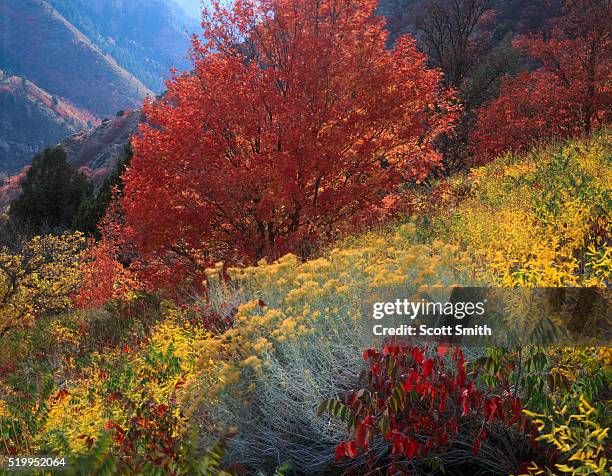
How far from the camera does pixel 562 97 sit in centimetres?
1588

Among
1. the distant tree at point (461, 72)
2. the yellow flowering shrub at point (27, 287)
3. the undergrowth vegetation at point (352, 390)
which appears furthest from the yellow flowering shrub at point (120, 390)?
the distant tree at point (461, 72)

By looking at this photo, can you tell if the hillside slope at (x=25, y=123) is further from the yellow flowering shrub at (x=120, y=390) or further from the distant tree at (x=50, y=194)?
the yellow flowering shrub at (x=120, y=390)

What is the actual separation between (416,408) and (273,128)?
654cm

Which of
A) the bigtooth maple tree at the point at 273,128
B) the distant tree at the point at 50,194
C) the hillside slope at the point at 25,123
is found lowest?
the bigtooth maple tree at the point at 273,128

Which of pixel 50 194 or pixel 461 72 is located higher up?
pixel 50 194

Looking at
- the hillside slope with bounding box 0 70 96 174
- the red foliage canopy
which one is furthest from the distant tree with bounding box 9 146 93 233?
the hillside slope with bounding box 0 70 96 174

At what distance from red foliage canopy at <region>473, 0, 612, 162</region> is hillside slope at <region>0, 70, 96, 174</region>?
151 metres

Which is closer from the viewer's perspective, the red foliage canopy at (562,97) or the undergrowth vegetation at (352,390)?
the undergrowth vegetation at (352,390)

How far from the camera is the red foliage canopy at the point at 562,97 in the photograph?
15.8 meters

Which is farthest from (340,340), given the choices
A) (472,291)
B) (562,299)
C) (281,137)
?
(281,137)

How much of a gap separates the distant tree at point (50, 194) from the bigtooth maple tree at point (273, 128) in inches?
1195

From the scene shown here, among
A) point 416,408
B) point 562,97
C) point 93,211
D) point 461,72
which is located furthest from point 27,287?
point 461,72

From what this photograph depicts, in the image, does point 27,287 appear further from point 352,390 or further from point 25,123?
point 25,123

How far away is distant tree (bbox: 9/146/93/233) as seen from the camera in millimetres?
37562
